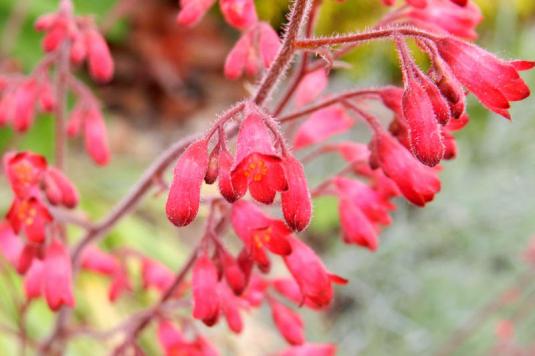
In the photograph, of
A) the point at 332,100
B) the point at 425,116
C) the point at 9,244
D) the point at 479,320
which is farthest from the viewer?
the point at 479,320

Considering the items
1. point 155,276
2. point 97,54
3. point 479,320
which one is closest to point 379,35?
point 97,54

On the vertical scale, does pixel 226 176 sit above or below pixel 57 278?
above

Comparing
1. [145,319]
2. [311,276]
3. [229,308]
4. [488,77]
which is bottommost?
[145,319]

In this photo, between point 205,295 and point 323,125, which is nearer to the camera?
point 205,295

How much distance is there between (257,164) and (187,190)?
0.37 ft

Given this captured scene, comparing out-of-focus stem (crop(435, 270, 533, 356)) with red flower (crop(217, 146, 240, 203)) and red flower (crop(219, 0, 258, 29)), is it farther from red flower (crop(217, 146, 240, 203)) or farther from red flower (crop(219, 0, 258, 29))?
red flower (crop(217, 146, 240, 203))

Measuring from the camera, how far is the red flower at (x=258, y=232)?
4.39ft

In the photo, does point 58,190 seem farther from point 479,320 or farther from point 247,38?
point 479,320

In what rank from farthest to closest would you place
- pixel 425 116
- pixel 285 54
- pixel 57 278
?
pixel 57 278, pixel 285 54, pixel 425 116

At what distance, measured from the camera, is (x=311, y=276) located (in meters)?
1.38

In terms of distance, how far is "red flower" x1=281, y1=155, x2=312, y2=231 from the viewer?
3.91ft

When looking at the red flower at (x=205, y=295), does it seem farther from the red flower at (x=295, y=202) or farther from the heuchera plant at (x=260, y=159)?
the red flower at (x=295, y=202)

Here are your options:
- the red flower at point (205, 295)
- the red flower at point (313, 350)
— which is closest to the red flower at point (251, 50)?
the red flower at point (205, 295)

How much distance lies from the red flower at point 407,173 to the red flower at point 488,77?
0.20 m
